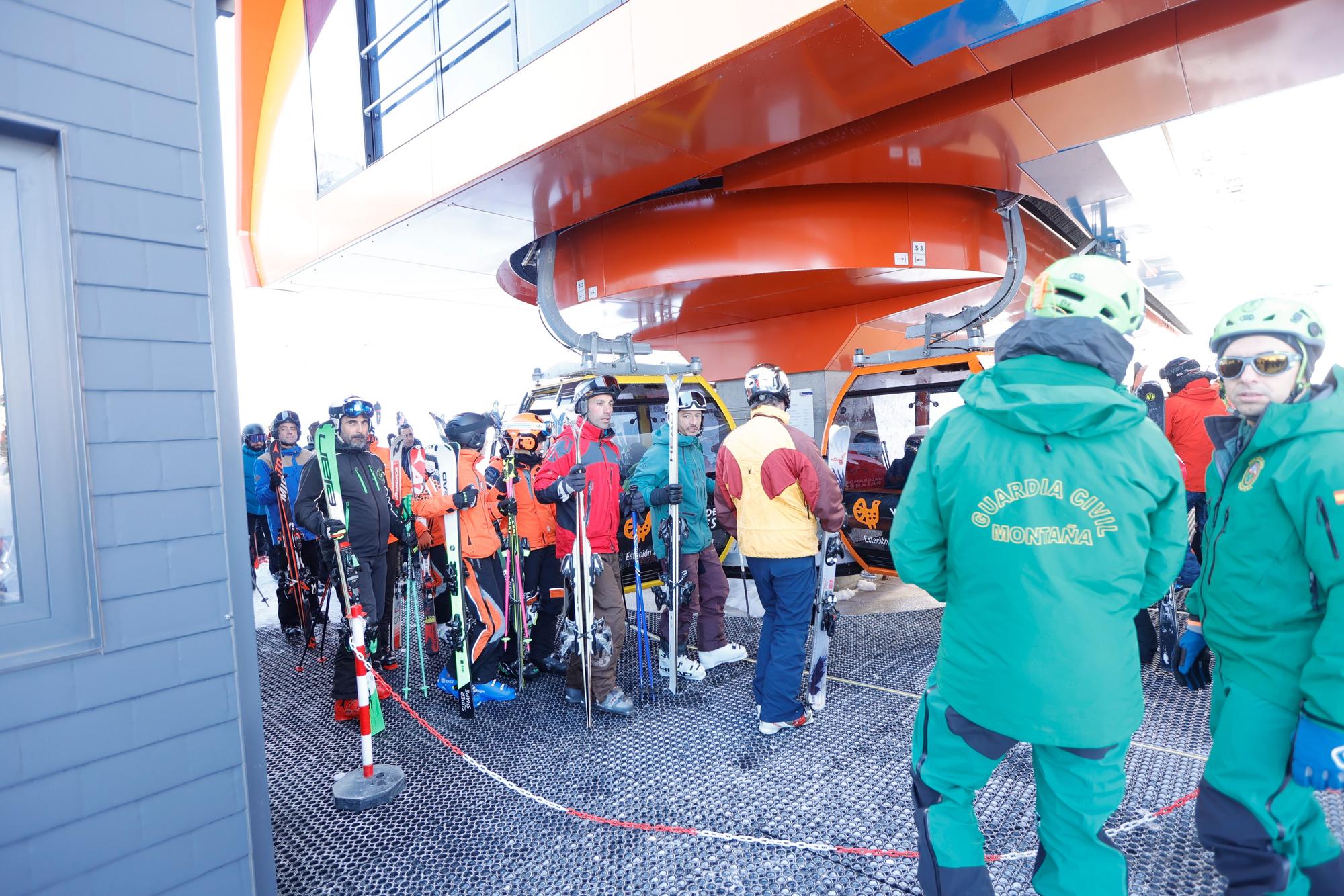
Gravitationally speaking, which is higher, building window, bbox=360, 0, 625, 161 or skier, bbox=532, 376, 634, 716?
building window, bbox=360, 0, 625, 161

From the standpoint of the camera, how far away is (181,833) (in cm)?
192

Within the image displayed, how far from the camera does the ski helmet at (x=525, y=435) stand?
4.22 m

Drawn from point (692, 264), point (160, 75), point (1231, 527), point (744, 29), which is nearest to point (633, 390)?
point (692, 264)

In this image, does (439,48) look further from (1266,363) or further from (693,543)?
(1266,363)

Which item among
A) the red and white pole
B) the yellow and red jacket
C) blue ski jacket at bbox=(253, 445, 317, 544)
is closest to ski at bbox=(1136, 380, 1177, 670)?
the yellow and red jacket

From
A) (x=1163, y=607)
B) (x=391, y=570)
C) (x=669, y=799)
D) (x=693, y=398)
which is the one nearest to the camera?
(x=669, y=799)

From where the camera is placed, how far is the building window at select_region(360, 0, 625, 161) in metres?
5.23

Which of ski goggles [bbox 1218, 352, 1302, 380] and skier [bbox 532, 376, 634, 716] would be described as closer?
ski goggles [bbox 1218, 352, 1302, 380]

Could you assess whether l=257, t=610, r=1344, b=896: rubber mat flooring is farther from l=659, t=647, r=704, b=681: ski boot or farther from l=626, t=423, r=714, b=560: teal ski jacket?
l=626, t=423, r=714, b=560: teal ski jacket

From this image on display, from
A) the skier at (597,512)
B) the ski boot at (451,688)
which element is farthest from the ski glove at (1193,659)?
the ski boot at (451,688)

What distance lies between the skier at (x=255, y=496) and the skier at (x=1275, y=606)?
602 centimetres

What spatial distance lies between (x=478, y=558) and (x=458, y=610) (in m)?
Answer: 0.31

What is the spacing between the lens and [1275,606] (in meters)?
1.72

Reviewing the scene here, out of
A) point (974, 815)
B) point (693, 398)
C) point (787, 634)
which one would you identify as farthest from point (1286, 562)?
point (693, 398)
